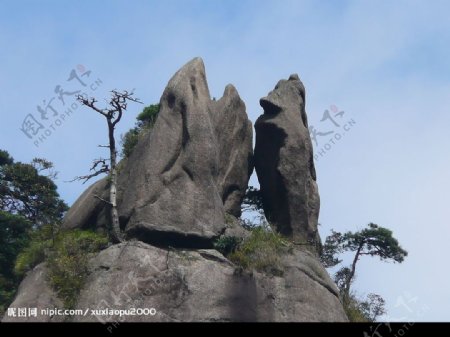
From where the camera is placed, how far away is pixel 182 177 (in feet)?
94.6

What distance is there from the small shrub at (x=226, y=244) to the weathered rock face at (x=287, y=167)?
3447 mm

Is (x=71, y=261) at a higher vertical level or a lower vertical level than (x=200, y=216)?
lower

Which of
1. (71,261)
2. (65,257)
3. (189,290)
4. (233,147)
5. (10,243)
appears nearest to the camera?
(189,290)

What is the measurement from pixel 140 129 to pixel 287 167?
6.24 meters

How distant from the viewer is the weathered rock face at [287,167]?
3125 centimetres

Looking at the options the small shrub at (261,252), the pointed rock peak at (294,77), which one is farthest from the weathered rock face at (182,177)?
the pointed rock peak at (294,77)

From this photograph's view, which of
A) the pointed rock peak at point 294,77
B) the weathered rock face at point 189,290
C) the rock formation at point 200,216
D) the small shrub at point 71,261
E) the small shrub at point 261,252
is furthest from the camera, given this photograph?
the pointed rock peak at point 294,77

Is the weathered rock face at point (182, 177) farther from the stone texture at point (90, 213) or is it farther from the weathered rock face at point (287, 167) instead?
the weathered rock face at point (287, 167)

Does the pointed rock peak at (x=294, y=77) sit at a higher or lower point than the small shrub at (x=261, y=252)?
higher

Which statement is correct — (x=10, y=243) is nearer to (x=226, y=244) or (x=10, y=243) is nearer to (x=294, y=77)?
(x=226, y=244)

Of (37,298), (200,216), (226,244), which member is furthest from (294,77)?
(37,298)

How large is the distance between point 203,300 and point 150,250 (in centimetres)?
263

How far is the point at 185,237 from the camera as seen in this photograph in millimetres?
27688
